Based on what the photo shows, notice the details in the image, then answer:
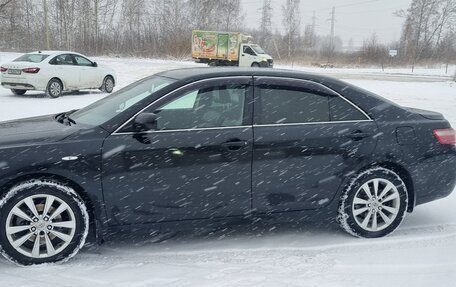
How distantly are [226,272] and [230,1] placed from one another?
73.7m

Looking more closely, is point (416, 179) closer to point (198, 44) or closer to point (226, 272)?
point (226, 272)

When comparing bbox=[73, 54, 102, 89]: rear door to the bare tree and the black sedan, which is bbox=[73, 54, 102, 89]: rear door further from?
the bare tree

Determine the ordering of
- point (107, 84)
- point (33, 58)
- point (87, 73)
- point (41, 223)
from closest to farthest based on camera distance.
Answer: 1. point (41, 223)
2. point (33, 58)
3. point (87, 73)
4. point (107, 84)

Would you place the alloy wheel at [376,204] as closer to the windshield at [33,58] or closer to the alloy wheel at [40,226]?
the alloy wheel at [40,226]

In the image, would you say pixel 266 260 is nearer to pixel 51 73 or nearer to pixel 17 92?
pixel 51 73

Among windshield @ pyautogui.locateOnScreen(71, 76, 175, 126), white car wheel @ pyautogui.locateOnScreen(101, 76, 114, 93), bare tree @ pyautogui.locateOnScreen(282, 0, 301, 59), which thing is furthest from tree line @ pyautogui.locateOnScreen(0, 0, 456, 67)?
windshield @ pyautogui.locateOnScreen(71, 76, 175, 126)

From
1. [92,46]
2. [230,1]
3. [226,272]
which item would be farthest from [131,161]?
[230,1]

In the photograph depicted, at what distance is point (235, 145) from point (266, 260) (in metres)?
0.99

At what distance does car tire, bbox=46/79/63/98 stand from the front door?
38.8 feet

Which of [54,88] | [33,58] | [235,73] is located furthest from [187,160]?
[33,58]

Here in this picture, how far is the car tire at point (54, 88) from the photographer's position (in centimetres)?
1464

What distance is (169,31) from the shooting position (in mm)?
60969

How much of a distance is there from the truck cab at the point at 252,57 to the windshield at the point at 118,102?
31.4 m

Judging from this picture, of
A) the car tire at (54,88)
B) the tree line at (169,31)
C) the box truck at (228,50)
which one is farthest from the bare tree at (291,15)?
the car tire at (54,88)
